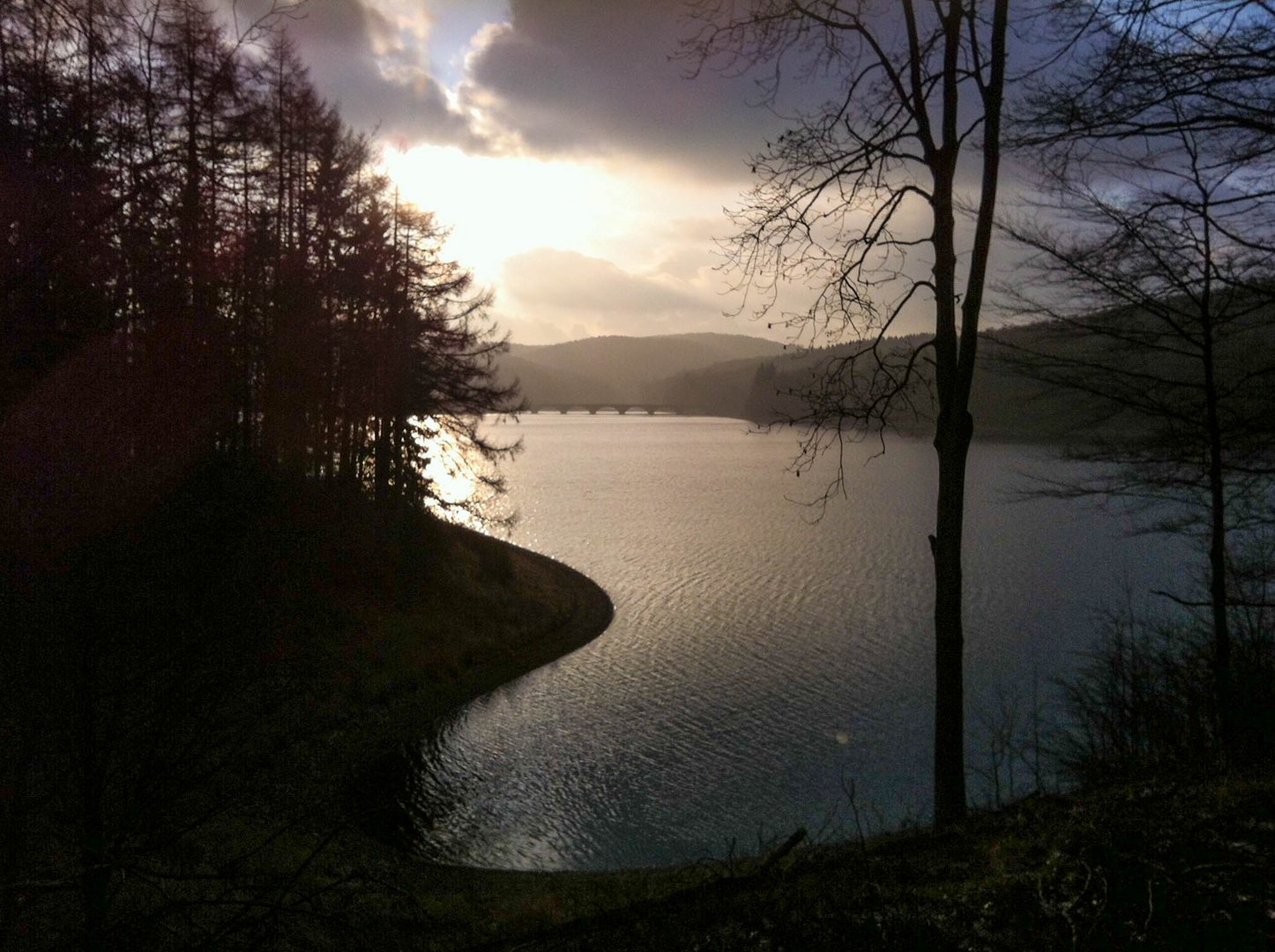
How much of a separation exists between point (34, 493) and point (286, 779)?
7869mm

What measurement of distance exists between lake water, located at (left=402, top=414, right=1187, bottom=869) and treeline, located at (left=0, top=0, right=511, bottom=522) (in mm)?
7046

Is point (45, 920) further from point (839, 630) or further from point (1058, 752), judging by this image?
point (839, 630)

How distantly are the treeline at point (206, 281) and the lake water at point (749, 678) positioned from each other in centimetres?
705

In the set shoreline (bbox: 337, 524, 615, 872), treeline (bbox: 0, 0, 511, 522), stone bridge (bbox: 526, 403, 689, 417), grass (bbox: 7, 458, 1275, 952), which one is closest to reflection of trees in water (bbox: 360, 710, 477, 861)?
shoreline (bbox: 337, 524, 615, 872)

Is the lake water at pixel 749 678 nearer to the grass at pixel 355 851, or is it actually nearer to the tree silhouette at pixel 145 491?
the grass at pixel 355 851

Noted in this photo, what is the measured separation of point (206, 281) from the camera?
13141 millimetres

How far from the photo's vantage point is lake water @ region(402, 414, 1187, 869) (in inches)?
527

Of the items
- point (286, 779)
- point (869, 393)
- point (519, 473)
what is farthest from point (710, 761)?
point (519, 473)

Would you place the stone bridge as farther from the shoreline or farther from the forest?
the forest

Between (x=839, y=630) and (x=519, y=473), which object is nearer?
(x=839, y=630)

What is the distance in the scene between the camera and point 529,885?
10250 mm

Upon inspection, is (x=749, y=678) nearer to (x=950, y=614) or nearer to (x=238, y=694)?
(x=950, y=614)

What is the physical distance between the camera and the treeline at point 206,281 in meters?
5.98

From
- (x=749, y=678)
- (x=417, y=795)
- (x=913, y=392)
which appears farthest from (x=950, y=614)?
(x=749, y=678)
